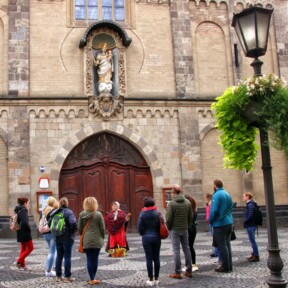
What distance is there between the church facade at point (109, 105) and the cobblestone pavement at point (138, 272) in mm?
6272

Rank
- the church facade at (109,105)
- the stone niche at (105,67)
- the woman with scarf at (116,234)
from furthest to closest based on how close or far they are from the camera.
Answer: the stone niche at (105,67) < the church facade at (109,105) < the woman with scarf at (116,234)

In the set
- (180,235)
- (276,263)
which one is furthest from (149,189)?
(276,263)

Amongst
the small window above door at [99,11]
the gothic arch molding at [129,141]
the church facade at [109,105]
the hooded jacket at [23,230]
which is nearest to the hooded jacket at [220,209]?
the hooded jacket at [23,230]

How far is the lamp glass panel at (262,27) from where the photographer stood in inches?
281

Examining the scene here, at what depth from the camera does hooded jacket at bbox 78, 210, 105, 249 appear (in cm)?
832

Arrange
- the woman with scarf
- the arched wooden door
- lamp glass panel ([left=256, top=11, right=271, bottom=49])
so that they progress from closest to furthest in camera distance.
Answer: lamp glass panel ([left=256, top=11, right=271, bottom=49]), the woman with scarf, the arched wooden door

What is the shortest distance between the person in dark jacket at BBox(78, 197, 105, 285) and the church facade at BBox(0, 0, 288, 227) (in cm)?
1057

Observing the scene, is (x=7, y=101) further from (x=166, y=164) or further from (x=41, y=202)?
(x=166, y=164)

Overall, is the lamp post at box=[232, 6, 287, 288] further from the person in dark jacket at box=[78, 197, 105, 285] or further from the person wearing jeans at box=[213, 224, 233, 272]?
the person in dark jacket at box=[78, 197, 105, 285]

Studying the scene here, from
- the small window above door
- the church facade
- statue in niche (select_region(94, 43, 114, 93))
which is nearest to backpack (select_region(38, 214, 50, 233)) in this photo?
the church facade

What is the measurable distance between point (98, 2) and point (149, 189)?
29.4 feet

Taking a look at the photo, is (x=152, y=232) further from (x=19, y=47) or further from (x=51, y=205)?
(x=19, y=47)

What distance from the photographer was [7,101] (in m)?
19.3

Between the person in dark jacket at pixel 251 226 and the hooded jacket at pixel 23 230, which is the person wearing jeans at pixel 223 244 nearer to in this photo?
the person in dark jacket at pixel 251 226
